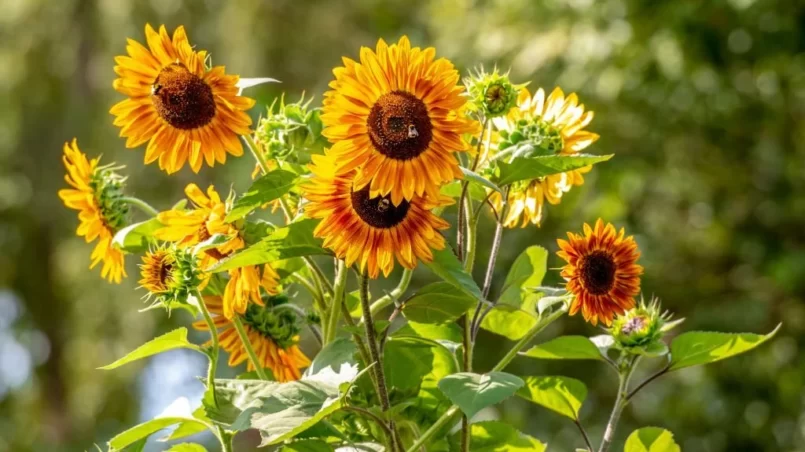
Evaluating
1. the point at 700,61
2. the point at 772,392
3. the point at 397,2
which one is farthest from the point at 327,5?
the point at 772,392

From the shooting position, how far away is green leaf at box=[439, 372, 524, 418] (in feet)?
1.54

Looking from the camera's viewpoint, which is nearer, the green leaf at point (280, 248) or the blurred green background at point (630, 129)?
the green leaf at point (280, 248)

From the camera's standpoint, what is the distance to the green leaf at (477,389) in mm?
469

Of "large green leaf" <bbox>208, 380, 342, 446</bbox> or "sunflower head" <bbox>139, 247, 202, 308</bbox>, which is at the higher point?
"sunflower head" <bbox>139, 247, 202, 308</bbox>

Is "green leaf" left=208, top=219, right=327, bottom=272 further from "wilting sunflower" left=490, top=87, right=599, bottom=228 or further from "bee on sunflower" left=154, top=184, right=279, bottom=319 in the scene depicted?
"wilting sunflower" left=490, top=87, right=599, bottom=228

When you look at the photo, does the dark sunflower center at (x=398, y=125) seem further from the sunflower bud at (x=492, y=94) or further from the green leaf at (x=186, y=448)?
the green leaf at (x=186, y=448)

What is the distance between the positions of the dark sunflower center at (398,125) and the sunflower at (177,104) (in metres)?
0.07

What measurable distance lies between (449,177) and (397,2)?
3387 millimetres

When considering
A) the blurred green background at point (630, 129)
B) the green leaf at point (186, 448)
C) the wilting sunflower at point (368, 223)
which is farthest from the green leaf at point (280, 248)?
the blurred green background at point (630, 129)

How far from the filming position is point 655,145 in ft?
9.59

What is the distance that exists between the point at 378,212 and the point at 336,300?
0.19 feet

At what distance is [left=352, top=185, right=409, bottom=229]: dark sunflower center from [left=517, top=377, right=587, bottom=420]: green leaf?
0.50ft

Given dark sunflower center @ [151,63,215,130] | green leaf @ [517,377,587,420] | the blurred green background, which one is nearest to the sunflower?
dark sunflower center @ [151,63,215,130]

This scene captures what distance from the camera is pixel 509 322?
2.00 feet
